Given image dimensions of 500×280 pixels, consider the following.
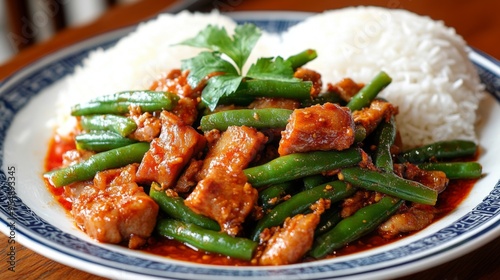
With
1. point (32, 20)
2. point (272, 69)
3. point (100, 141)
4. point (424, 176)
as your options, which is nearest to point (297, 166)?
point (272, 69)

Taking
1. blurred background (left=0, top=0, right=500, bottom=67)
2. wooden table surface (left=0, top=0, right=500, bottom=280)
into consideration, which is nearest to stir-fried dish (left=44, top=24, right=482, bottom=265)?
wooden table surface (left=0, top=0, right=500, bottom=280)

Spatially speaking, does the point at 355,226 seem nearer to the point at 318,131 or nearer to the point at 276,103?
the point at 318,131

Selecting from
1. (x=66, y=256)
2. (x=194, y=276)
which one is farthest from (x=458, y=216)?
(x=66, y=256)

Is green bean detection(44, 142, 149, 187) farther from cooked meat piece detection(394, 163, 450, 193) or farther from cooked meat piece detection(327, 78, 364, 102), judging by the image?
cooked meat piece detection(394, 163, 450, 193)

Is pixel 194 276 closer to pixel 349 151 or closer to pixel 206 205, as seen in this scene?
pixel 206 205

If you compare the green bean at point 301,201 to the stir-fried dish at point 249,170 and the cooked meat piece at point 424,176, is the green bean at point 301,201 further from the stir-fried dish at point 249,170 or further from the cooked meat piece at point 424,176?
the cooked meat piece at point 424,176
